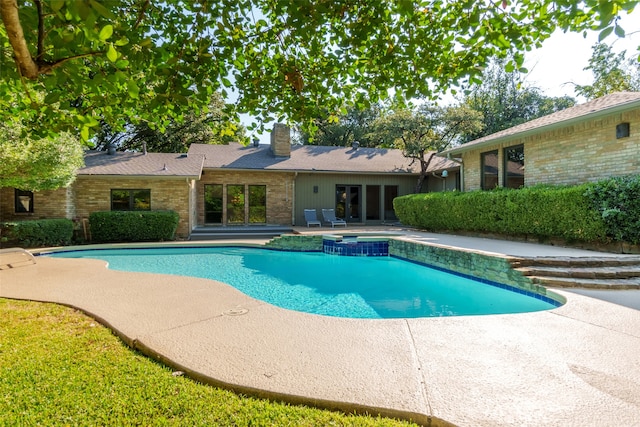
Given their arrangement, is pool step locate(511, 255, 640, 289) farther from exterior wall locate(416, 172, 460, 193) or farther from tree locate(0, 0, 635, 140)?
exterior wall locate(416, 172, 460, 193)

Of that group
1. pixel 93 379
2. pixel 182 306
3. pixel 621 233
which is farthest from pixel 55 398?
pixel 621 233

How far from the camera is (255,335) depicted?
3.41m

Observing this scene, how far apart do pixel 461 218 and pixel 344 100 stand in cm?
945

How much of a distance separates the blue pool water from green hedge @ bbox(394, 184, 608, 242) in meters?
3.27

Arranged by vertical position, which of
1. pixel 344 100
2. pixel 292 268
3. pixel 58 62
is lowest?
pixel 292 268

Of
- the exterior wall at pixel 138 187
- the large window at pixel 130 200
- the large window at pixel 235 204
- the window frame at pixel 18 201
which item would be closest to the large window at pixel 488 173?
the large window at pixel 235 204

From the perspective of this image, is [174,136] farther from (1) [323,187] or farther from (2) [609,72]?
(2) [609,72]

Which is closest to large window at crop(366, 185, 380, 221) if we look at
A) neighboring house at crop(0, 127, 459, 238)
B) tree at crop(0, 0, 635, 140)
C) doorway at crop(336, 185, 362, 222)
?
neighboring house at crop(0, 127, 459, 238)

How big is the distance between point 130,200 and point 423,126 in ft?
46.7

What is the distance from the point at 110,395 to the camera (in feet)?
7.79

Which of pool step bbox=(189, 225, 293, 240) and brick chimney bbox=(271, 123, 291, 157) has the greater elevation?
brick chimney bbox=(271, 123, 291, 157)

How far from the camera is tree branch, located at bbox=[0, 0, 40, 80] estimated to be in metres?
1.82

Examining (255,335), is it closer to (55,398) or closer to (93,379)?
(93,379)

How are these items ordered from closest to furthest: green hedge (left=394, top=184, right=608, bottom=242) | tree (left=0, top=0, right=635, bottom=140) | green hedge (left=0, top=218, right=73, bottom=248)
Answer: tree (left=0, top=0, right=635, bottom=140) < green hedge (left=394, top=184, right=608, bottom=242) < green hedge (left=0, top=218, right=73, bottom=248)
